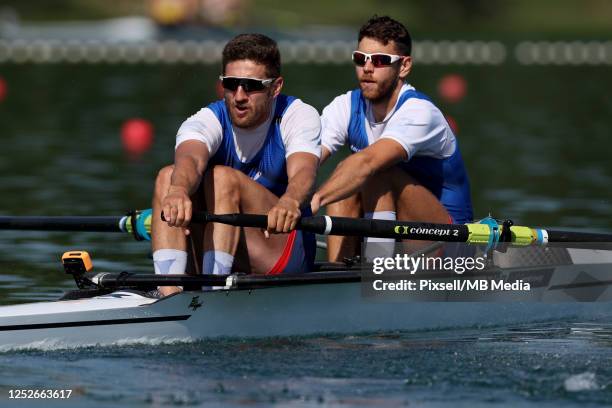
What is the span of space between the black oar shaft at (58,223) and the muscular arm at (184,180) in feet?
5.83

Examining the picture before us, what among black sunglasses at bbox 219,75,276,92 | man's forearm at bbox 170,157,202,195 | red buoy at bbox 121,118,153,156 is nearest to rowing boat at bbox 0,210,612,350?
man's forearm at bbox 170,157,202,195

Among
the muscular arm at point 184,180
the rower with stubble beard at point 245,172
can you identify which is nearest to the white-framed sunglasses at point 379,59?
the rower with stubble beard at point 245,172

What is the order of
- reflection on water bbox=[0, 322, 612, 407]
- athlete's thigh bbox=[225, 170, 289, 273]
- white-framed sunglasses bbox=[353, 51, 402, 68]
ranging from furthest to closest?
white-framed sunglasses bbox=[353, 51, 402, 68] → athlete's thigh bbox=[225, 170, 289, 273] → reflection on water bbox=[0, 322, 612, 407]

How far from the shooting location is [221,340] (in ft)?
28.1

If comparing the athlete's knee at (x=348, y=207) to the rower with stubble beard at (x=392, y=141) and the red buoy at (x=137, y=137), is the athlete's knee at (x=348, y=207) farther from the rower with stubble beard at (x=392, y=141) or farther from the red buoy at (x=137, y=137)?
the red buoy at (x=137, y=137)

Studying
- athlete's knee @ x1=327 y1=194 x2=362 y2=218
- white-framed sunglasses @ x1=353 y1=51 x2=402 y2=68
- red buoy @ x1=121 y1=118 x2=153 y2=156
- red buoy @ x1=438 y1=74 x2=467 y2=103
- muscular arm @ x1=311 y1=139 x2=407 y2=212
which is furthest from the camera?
red buoy @ x1=438 y1=74 x2=467 y2=103

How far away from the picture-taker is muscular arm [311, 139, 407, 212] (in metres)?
8.95

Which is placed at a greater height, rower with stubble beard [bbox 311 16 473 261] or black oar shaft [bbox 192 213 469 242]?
rower with stubble beard [bbox 311 16 473 261]

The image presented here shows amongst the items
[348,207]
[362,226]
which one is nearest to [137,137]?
[348,207]

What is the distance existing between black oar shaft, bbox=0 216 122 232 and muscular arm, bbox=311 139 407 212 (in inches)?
73.9

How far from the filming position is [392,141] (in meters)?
9.20

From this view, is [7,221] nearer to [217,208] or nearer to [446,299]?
[217,208]

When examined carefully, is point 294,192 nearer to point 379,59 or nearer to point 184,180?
point 184,180

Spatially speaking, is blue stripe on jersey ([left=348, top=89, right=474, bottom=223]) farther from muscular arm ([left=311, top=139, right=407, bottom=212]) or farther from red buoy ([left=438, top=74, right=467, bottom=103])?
red buoy ([left=438, top=74, right=467, bottom=103])
